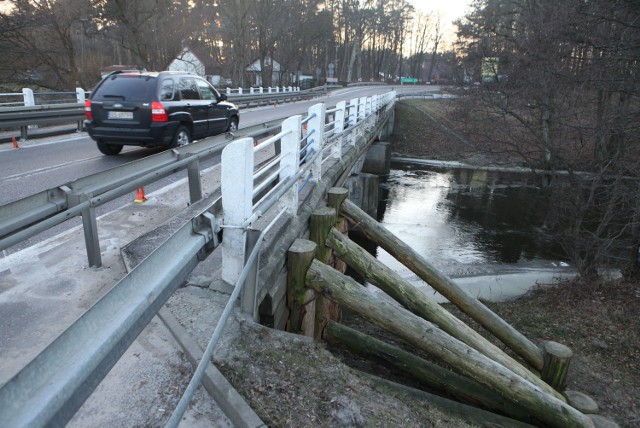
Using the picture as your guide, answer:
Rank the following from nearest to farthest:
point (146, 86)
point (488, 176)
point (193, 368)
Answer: point (193, 368) → point (146, 86) → point (488, 176)

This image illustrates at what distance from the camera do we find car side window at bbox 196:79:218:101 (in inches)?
396

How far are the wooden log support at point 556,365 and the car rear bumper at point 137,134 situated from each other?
298 inches

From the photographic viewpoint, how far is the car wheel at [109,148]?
31.5ft

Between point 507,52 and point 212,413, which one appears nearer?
point 212,413

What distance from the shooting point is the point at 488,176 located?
86.9 ft

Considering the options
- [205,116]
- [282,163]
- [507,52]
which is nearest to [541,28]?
[507,52]

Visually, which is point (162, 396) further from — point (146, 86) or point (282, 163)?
point (146, 86)

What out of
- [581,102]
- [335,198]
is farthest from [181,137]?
[581,102]

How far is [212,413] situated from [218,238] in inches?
40.8

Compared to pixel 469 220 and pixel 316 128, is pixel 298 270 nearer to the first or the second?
pixel 316 128

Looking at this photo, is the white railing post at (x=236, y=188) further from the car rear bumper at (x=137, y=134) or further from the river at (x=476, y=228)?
the river at (x=476, y=228)

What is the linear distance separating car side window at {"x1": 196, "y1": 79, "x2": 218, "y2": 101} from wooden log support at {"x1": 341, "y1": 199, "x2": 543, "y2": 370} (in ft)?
18.1

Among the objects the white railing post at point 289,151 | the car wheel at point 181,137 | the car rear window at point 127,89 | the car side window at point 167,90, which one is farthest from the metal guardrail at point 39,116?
the white railing post at point 289,151

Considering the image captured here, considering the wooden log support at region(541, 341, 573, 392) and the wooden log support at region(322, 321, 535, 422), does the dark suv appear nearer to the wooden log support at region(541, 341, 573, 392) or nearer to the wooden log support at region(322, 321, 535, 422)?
the wooden log support at region(322, 321, 535, 422)
